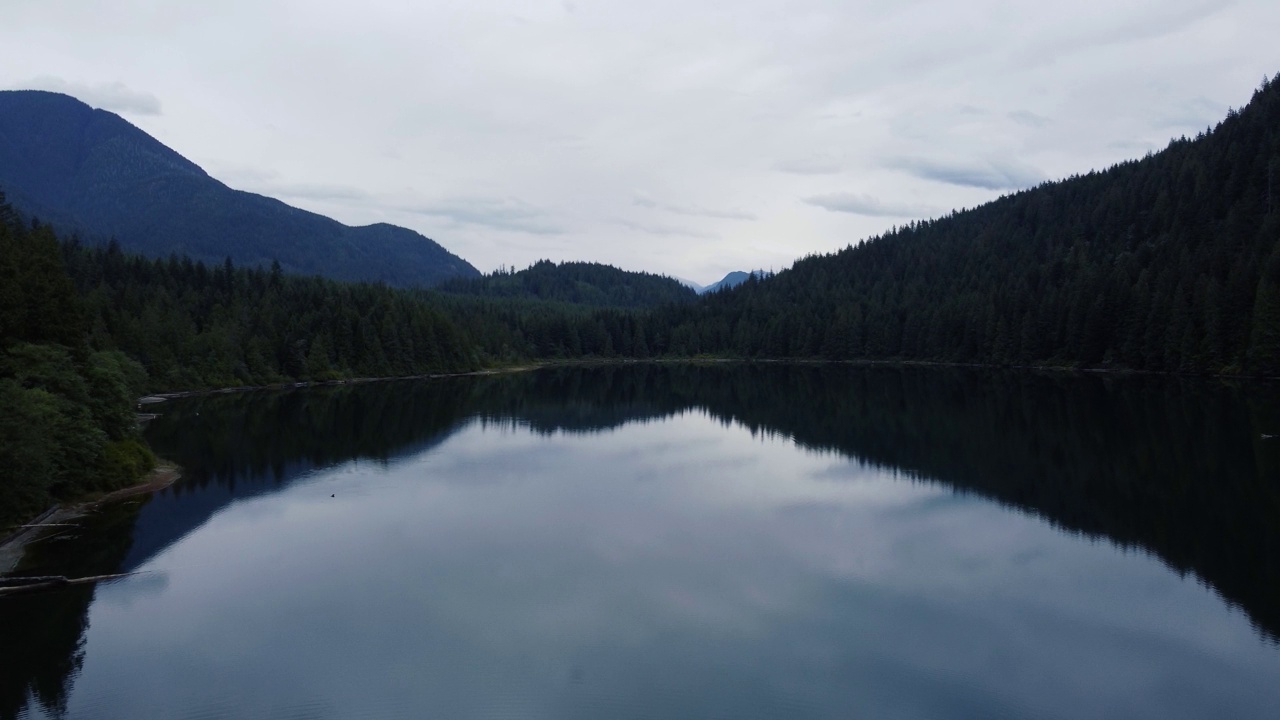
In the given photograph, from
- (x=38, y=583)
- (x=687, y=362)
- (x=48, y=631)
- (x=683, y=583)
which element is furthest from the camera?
(x=687, y=362)

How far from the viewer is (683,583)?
26.9 meters

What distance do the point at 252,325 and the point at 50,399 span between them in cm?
7886

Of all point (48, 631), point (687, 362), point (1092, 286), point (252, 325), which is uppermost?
point (1092, 286)

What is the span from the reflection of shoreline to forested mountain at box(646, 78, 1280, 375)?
90077 millimetres

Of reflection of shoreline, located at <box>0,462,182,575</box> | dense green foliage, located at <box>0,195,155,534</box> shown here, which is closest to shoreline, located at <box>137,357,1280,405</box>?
dense green foliage, located at <box>0,195,155,534</box>

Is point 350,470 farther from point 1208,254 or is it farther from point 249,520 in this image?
point 1208,254

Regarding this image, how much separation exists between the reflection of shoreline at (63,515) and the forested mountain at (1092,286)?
90077 millimetres

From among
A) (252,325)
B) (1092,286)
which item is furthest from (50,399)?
(1092,286)

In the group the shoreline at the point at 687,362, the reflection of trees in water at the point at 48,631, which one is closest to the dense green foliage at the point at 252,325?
the shoreline at the point at 687,362

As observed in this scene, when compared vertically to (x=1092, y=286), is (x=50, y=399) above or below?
below

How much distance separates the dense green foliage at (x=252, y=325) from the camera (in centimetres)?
9006

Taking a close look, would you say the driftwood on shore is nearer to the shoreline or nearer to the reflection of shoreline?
the reflection of shoreline

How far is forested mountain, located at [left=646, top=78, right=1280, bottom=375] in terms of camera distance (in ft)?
302

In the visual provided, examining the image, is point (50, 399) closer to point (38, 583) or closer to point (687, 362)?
point (38, 583)
